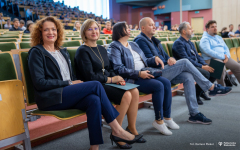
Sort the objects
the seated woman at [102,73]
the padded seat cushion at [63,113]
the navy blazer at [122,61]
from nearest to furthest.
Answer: the padded seat cushion at [63,113], the seated woman at [102,73], the navy blazer at [122,61]

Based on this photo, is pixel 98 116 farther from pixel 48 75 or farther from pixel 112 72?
pixel 112 72

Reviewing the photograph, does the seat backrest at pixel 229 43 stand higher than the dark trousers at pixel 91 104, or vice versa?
the seat backrest at pixel 229 43

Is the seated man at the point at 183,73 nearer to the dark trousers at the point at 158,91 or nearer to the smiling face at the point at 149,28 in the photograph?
the smiling face at the point at 149,28

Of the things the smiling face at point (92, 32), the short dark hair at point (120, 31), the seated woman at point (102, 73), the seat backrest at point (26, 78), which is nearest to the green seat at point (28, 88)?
the seat backrest at point (26, 78)

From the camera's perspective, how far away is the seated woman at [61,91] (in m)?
1.31

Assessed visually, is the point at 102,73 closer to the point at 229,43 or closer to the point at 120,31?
the point at 120,31

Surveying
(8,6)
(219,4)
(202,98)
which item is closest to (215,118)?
(202,98)

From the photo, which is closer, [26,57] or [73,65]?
[26,57]

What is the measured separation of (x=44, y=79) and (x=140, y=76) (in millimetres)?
794

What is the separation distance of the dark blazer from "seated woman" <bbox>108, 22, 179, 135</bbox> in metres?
0.57

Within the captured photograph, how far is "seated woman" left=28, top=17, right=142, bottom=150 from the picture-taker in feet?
4.31

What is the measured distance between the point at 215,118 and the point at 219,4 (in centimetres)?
1309

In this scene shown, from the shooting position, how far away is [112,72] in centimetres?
178

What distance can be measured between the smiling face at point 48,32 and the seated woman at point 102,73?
22 cm
